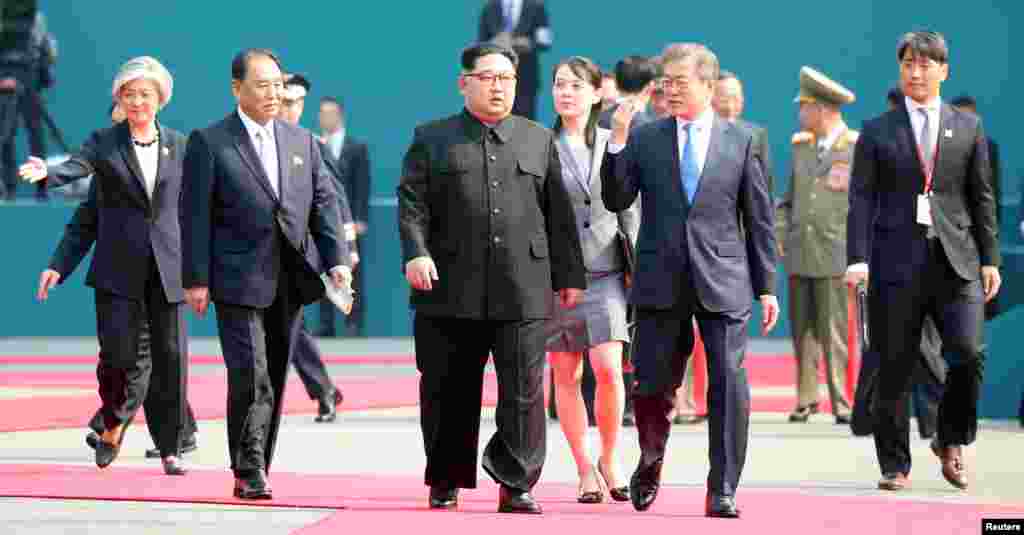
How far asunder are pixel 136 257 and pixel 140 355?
48cm

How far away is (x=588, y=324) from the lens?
32.1 ft

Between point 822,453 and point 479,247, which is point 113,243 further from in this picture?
point 822,453

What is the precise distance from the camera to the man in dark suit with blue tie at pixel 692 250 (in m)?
8.91

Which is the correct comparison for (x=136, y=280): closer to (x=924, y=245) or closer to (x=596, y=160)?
(x=596, y=160)

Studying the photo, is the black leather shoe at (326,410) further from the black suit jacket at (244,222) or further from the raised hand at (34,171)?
the black suit jacket at (244,222)

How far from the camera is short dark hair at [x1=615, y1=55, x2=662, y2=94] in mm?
12195

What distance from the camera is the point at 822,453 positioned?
459 inches

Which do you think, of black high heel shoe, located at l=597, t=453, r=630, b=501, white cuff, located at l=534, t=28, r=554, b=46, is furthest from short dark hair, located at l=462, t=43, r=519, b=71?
white cuff, located at l=534, t=28, r=554, b=46

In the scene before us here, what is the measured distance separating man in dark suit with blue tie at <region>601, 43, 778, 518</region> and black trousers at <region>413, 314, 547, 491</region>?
0.42 metres

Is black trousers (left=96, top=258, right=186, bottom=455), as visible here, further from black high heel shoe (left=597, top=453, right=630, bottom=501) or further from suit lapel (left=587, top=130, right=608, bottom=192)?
black high heel shoe (left=597, top=453, right=630, bottom=501)

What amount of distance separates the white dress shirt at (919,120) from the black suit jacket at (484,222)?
154cm

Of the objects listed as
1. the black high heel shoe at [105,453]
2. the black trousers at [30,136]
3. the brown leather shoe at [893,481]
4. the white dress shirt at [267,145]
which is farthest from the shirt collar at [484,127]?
the black trousers at [30,136]

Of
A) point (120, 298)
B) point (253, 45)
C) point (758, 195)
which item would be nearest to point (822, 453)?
point (758, 195)

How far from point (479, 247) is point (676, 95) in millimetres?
1010
